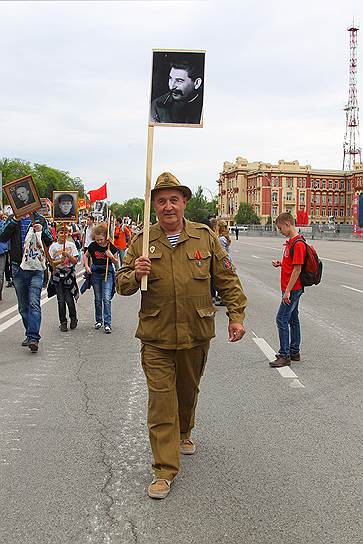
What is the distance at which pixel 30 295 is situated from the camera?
8.60 meters

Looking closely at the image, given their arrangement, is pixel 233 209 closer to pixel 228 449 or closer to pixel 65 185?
pixel 65 185

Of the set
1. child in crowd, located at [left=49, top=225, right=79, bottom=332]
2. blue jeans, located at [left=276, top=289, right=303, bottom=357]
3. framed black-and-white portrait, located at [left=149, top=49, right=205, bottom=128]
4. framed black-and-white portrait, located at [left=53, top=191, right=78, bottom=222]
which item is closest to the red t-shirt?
blue jeans, located at [left=276, top=289, right=303, bottom=357]

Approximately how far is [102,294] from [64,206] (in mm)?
6352

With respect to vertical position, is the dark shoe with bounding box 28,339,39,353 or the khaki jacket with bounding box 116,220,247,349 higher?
the khaki jacket with bounding box 116,220,247,349

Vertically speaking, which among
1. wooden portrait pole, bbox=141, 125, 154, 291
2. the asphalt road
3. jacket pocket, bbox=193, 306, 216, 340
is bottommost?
the asphalt road

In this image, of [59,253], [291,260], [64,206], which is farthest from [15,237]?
Result: [64,206]

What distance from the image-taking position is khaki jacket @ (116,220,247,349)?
13.5 ft

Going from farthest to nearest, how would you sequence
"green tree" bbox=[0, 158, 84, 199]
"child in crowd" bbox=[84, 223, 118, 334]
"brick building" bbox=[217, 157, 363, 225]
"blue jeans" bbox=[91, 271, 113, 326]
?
"brick building" bbox=[217, 157, 363, 225] < "green tree" bbox=[0, 158, 84, 199] < "child in crowd" bbox=[84, 223, 118, 334] < "blue jeans" bbox=[91, 271, 113, 326]

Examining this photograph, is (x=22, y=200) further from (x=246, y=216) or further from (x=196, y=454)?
(x=246, y=216)

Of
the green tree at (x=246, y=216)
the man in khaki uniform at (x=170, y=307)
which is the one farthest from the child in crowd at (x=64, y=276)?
the green tree at (x=246, y=216)

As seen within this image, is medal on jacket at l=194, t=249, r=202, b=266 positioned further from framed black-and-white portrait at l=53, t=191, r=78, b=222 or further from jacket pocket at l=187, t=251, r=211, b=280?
framed black-and-white portrait at l=53, t=191, r=78, b=222

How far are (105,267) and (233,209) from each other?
154 meters

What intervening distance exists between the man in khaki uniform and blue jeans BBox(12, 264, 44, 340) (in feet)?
14.6

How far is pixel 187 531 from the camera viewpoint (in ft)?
11.3
